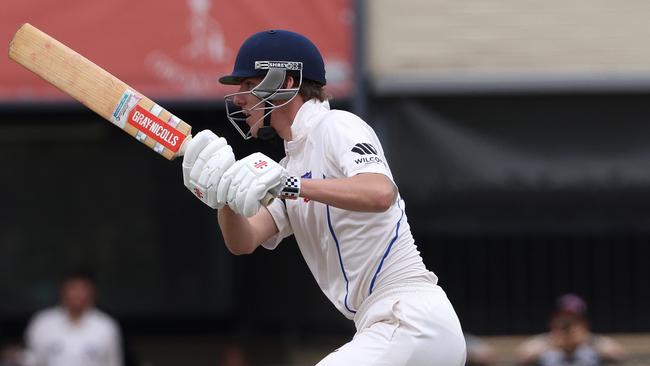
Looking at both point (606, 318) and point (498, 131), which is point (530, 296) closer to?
point (606, 318)

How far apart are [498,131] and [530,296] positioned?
53.4 inches

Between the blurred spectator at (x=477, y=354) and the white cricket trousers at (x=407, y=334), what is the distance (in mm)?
4042

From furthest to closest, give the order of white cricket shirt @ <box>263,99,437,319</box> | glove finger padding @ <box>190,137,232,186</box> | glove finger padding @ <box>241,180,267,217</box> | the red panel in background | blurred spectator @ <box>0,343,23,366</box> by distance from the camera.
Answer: blurred spectator @ <box>0,343,23,366</box> < the red panel in background < white cricket shirt @ <box>263,99,437,319</box> < glove finger padding @ <box>190,137,232,186</box> < glove finger padding @ <box>241,180,267,217</box>

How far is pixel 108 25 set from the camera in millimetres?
7465

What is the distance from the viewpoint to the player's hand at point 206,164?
3.81 metres

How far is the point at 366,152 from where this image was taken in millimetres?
3904

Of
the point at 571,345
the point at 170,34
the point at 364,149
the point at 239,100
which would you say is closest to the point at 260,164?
the point at 364,149

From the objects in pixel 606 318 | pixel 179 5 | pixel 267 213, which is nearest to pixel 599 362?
pixel 606 318

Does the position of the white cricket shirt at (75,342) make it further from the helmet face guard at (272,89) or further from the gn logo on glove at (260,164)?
the gn logo on glove at (260,164)

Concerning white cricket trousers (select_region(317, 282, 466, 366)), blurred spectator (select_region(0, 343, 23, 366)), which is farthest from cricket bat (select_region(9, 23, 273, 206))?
blurred spectator (select_region(0, 343, 23, 366))

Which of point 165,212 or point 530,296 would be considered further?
point 165,212

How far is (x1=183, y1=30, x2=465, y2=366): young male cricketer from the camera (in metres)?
3.80

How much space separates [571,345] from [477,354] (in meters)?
0.68

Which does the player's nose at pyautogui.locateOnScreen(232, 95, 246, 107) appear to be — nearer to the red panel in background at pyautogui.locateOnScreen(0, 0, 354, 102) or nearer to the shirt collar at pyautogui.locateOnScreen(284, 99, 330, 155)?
the shirt collar at pyautogui.locateOnScreen(284, 99, 330, 155)
